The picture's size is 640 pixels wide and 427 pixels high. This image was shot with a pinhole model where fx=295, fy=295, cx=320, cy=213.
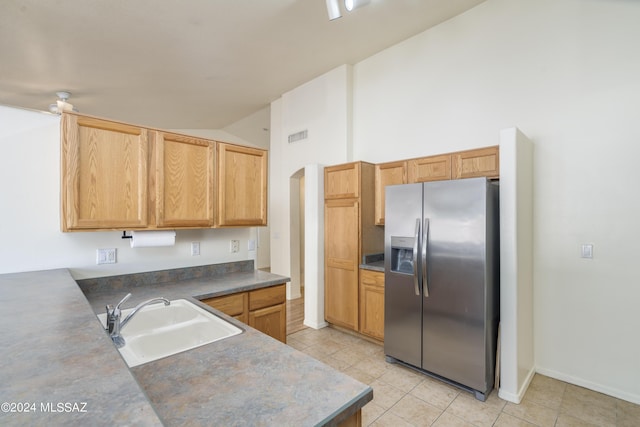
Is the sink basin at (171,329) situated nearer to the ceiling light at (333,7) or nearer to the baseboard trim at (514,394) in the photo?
the baseboard trim at (514,394)

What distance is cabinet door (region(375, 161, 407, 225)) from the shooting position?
11.4 feet

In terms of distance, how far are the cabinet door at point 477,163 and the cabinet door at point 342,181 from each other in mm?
1113

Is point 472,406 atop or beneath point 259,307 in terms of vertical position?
beneath

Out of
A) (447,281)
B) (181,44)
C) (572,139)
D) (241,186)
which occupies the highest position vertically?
(181,44)

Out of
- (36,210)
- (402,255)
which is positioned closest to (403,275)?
(402,255)

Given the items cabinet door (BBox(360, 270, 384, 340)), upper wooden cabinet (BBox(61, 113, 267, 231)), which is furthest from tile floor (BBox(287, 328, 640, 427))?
upper wooden cabinet (BBox(61, 113, 267, 231))

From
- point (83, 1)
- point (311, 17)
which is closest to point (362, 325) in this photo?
point (311, 17)

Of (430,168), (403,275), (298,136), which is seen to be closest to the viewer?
(403,275)

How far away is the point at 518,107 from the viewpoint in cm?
293

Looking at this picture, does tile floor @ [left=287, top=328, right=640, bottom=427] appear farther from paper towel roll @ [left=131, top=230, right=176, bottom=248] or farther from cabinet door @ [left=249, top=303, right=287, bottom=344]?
paper towel roll @ [left=131, top=230, right=176, bottom=248]

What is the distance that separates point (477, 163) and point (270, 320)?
96.2 inches

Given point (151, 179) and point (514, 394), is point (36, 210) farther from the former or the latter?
point (514, 394)

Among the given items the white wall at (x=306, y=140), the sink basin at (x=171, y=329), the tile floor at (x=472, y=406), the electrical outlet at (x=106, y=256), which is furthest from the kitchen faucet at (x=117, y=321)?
the white wall at (x=306, y=140)

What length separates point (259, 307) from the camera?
2.53 meters
